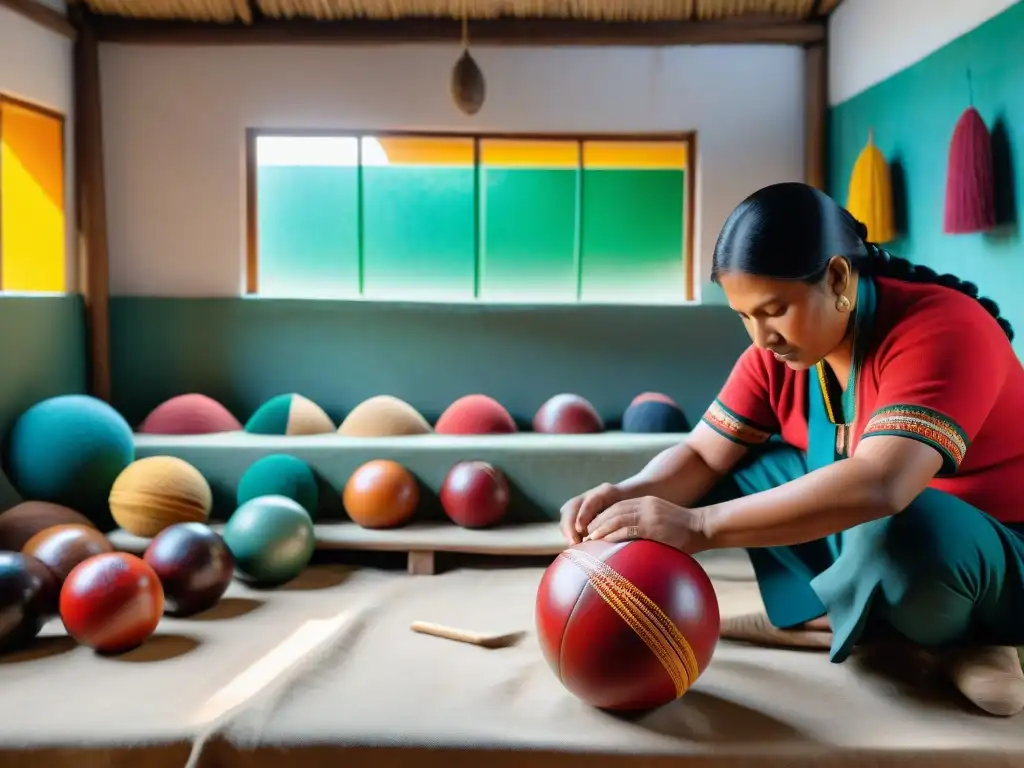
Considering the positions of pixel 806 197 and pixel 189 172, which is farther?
pixel 189 172

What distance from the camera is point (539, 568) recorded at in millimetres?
3836

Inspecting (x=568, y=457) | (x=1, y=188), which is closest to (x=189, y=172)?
(x=1, y=188)

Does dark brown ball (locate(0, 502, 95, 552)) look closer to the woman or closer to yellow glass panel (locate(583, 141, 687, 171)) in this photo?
the woman

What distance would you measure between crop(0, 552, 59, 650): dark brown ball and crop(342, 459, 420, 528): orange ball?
131 cm

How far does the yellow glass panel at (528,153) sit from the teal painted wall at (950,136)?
1.53 metres

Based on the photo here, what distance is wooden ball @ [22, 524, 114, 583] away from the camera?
3.09 m

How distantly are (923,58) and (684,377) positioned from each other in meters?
2.00

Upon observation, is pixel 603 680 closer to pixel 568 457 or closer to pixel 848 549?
pixel 848 549

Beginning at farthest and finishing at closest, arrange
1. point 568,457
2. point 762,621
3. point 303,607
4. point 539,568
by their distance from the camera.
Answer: point 568,457 < point 539,568 < point 303,607 < point 762,621

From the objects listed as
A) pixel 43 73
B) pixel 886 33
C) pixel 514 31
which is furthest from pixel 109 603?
pixel 886 33

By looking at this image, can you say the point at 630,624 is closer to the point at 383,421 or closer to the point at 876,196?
the point at 383,421

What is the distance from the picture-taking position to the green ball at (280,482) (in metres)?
3.88

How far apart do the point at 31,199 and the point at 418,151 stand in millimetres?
2076

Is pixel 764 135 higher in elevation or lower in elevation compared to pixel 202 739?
higher
